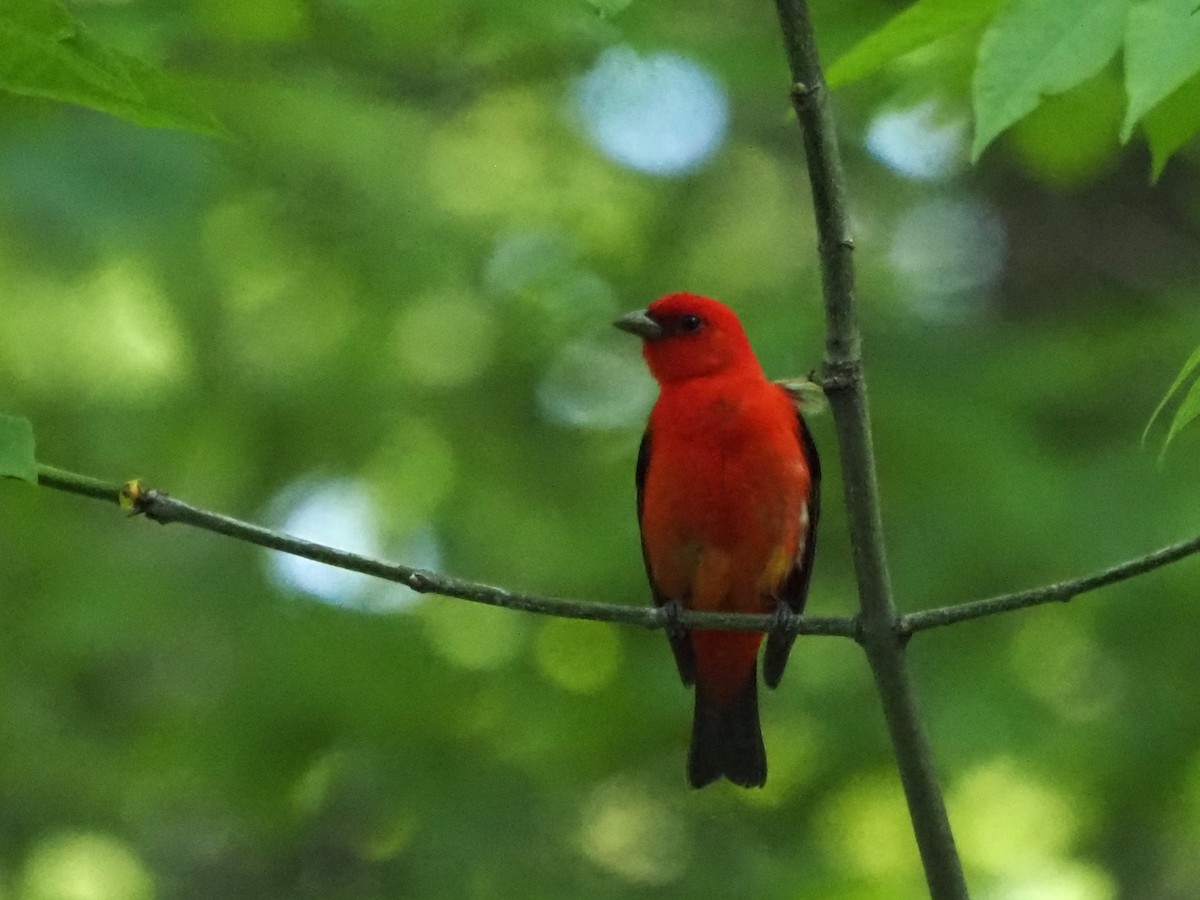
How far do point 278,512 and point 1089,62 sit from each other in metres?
5.04

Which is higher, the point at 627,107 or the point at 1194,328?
the point at 627,107

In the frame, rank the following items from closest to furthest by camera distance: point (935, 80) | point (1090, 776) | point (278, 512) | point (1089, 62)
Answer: point (1089, 62)
point (935, 80)
point (1090, 776)
point (278, 512)

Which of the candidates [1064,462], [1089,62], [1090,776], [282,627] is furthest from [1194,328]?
[1089,62]

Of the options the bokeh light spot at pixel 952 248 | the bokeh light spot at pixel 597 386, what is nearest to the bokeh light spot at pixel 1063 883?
the bokeh light spot at pixel 952 248

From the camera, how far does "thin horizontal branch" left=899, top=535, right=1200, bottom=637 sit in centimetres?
228

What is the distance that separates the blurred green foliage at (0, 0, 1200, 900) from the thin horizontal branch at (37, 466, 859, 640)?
2052 mm

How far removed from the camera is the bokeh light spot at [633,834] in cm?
659

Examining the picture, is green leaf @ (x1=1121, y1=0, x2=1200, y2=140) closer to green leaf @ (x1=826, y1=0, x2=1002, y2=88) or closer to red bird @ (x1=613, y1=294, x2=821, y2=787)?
green leaf @ (x1=826, y1=0, x2=1002, y2=88)

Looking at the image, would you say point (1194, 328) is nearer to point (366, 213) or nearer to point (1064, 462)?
point (1064, 462)

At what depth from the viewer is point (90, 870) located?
7.37 metres

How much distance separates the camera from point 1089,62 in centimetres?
197

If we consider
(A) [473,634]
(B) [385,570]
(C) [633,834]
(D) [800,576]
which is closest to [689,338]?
(D) [800,576]

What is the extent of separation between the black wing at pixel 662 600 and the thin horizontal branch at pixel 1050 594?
82.9 inches

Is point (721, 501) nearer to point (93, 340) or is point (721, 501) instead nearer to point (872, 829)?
point (872, 829)
